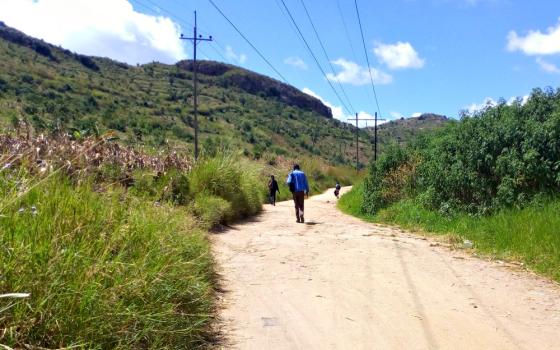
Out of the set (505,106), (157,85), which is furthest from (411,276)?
(157,85)

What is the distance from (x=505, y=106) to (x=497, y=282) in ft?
21.2

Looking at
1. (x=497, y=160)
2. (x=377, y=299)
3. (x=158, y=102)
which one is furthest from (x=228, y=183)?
(x=158, y=102)

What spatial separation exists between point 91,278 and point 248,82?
121746 millimetres

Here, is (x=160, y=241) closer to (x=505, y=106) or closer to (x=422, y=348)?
(x=422, y=348)

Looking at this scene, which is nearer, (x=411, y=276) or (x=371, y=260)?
(x=411, y=276)

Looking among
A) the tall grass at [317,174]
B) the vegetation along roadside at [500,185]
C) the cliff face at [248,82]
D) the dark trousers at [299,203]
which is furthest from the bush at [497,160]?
the cliff face at [248,82]

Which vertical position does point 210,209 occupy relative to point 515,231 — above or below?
above

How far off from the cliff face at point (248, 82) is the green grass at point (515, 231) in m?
105

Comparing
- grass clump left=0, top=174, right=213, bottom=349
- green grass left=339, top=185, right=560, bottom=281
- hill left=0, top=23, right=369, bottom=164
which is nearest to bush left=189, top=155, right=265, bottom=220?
hill left=0, top=23, right=369, bottom=164

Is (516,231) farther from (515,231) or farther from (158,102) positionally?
(158,102)

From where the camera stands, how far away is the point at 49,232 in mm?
3629

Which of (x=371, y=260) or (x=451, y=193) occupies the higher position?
(x=451, y=193)

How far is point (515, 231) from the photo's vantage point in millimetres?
9172

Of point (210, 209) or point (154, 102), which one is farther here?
point (154, 102)
